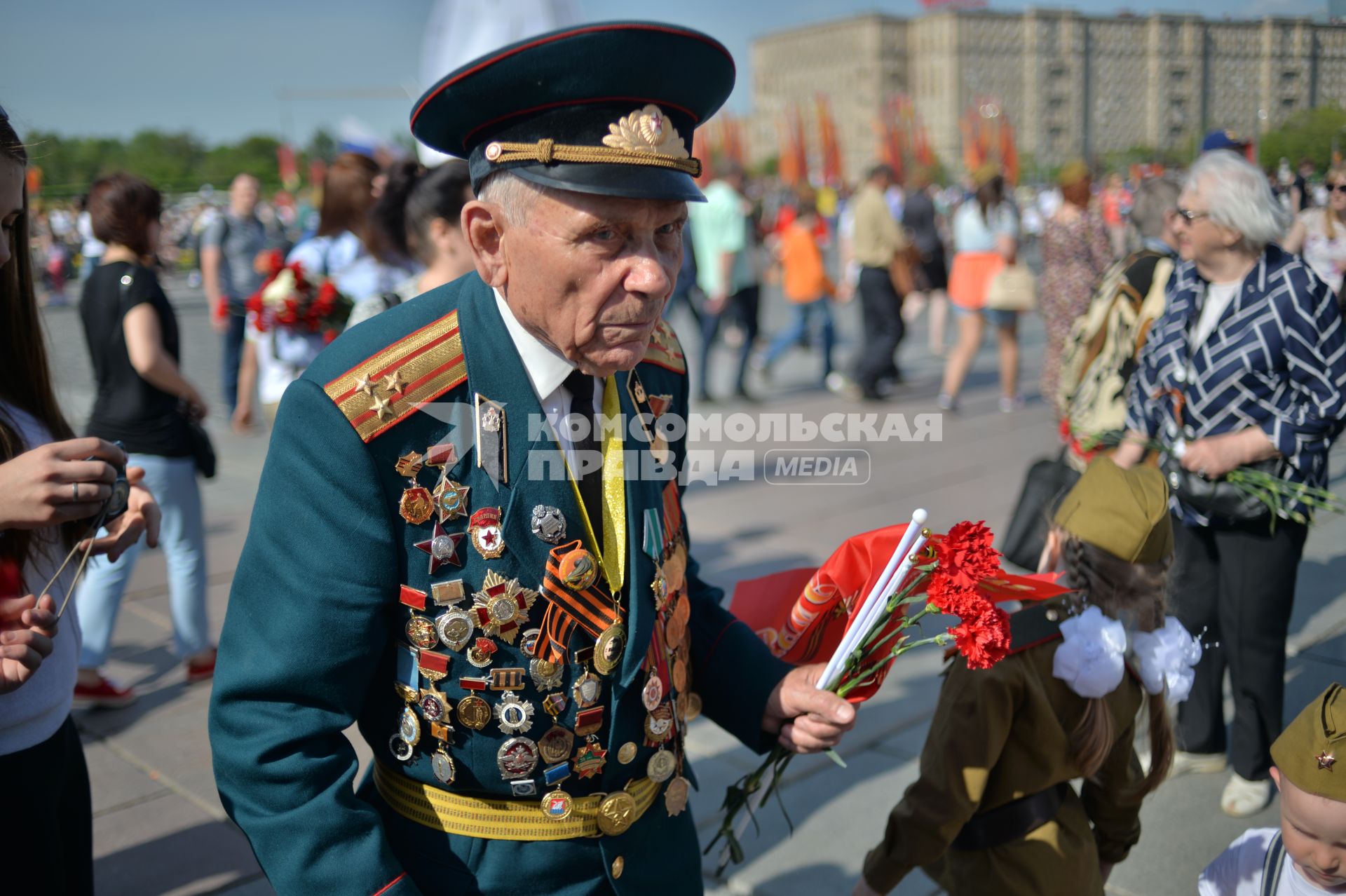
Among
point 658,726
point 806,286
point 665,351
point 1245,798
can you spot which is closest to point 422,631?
point 658,726

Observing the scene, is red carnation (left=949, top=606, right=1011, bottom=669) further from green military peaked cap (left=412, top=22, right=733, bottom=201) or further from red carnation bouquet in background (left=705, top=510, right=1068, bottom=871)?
green military peaked cap (left=412, top=22, right=733, bottom=201)

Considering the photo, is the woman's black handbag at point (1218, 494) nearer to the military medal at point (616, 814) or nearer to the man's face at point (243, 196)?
the military medal at point (616, 814)

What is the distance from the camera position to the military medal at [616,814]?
173 cm

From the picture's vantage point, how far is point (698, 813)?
12.0 ft

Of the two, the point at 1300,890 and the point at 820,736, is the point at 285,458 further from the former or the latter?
the point at 1300,890

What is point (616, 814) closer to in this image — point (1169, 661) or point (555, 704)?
point (555, 704)

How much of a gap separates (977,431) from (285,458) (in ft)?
25.5

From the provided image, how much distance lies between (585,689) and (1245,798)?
Result: 273cm

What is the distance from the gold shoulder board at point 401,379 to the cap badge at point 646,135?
0.38m

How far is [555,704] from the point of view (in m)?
→ 1.69

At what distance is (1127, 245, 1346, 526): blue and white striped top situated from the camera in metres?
3.33

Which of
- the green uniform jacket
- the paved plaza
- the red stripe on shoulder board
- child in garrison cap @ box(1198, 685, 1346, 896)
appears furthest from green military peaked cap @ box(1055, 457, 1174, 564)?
the red stripe on shoulder board

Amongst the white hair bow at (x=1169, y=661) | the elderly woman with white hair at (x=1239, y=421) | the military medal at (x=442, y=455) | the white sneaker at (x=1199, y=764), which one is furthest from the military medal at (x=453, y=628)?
the white sneaker at (x=1199, y=764)

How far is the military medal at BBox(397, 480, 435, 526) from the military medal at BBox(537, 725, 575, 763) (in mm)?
378
